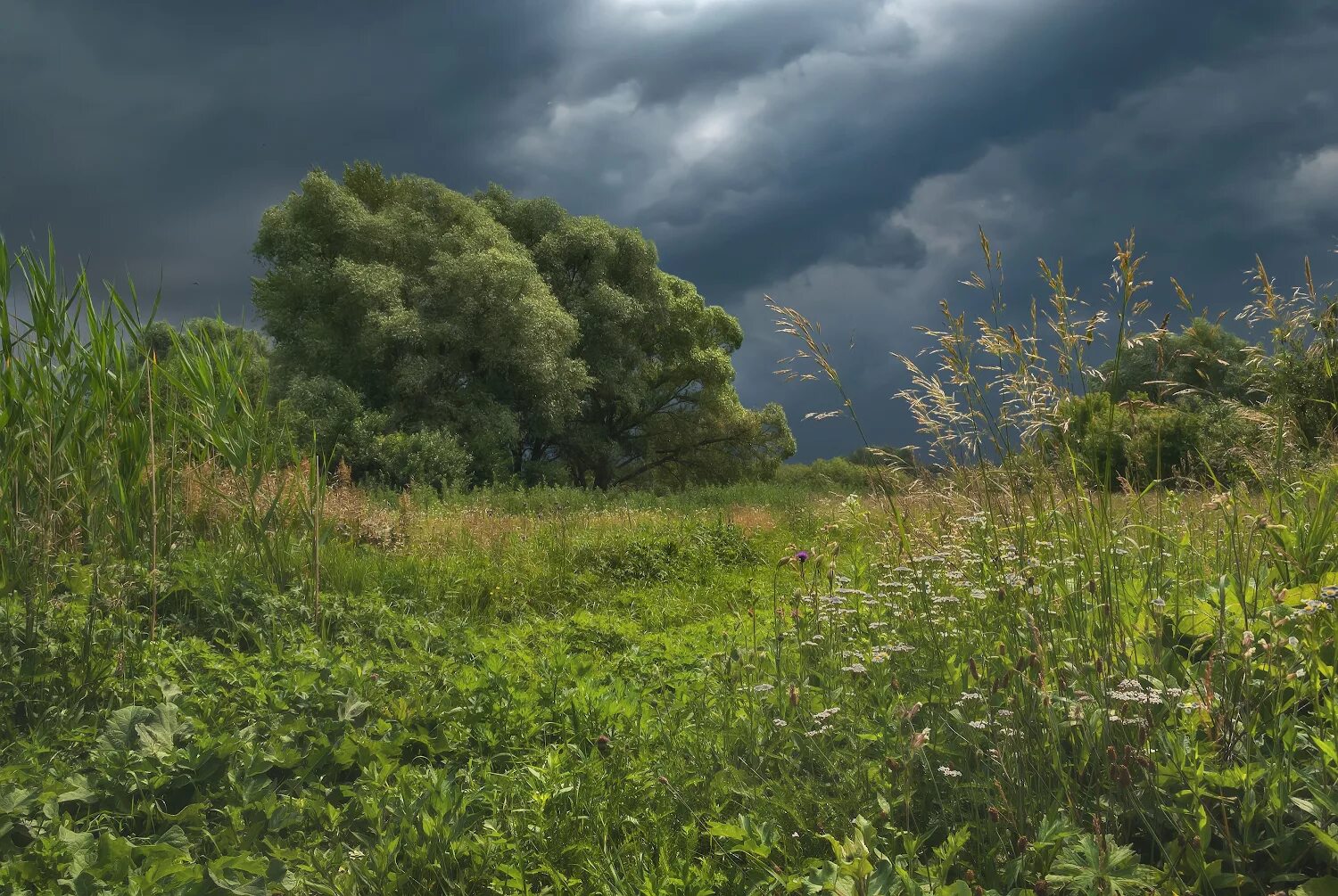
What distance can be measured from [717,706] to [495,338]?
20.9m

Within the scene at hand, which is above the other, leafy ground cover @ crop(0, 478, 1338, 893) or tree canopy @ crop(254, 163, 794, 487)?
tree canopy @ crop(254, 163, 794, 487)

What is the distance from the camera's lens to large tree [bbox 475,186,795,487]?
27734mm

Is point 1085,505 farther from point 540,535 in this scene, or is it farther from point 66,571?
point 540,535

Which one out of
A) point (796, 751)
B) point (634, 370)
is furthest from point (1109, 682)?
point (634, 370)

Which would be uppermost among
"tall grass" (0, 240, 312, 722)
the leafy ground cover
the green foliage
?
the green foliage

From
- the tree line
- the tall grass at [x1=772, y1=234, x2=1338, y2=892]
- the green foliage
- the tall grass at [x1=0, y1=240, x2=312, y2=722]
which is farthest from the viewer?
the tree line

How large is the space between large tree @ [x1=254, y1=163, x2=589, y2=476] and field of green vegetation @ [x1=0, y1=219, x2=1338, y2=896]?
54.4 ft

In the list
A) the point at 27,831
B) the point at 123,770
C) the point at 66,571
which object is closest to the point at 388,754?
the point at 123,770

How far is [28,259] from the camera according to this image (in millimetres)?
4719

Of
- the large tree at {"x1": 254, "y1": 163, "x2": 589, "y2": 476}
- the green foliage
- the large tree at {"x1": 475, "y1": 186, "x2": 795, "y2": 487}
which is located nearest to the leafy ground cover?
the green foliage

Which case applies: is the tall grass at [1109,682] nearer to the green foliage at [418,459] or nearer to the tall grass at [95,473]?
the tall grass at [95,473]

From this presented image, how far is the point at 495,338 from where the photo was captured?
2330 centimetres

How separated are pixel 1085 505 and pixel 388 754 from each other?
107 inches

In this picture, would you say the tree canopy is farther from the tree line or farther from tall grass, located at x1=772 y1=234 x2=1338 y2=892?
tall grass, located at x1=772 y1=234 x2=1338 y2=892
